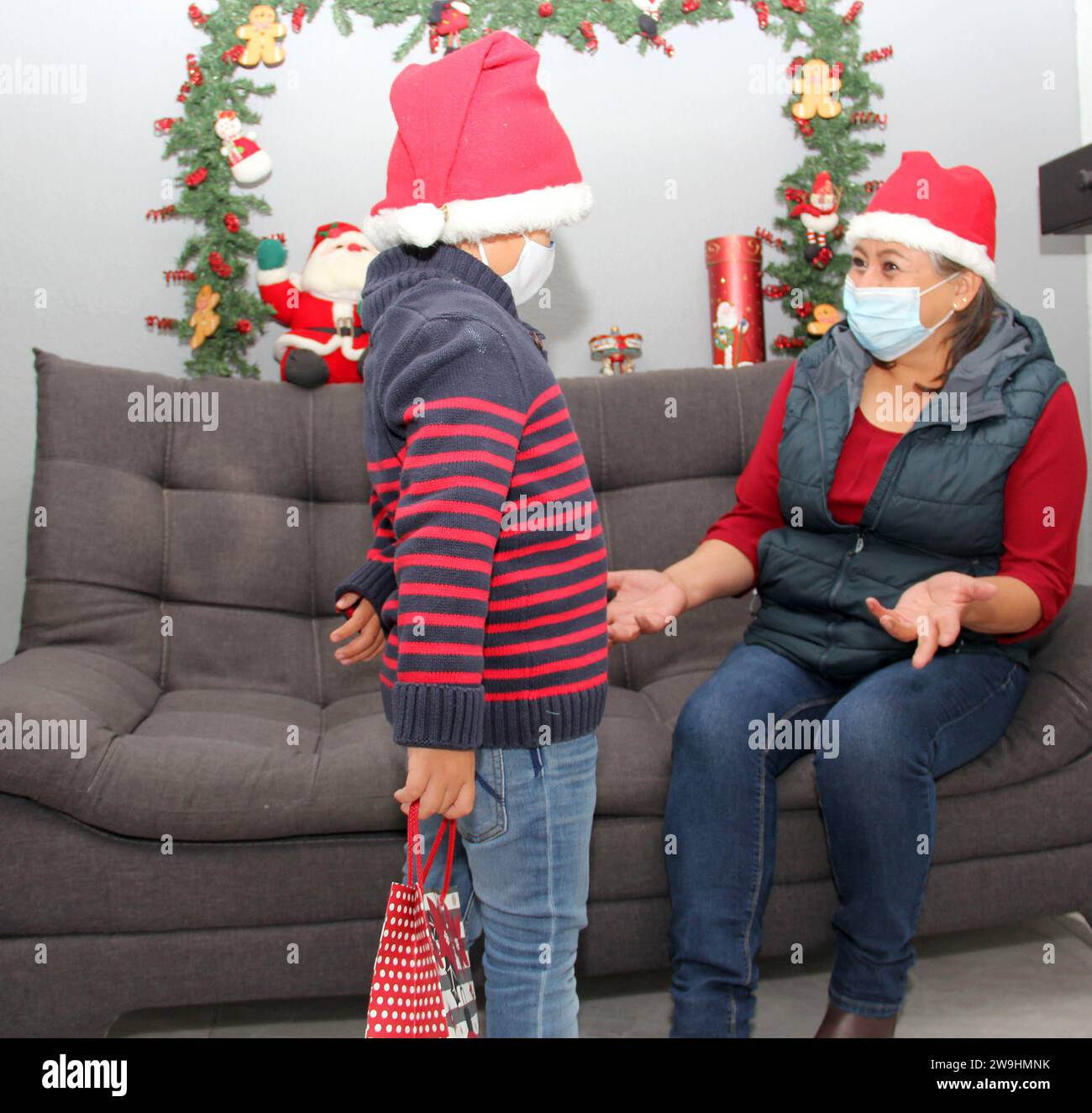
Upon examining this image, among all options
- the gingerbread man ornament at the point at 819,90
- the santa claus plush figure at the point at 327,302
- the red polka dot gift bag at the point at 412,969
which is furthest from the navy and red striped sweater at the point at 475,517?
the gingerbread man ornament at the point at 819,90

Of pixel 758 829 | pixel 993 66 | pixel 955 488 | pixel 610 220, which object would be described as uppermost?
pixel 993 66

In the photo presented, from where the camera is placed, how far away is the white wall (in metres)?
2.32

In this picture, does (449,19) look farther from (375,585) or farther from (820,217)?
(375,585)

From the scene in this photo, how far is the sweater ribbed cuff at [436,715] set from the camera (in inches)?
36.7

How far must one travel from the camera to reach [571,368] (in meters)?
2.49

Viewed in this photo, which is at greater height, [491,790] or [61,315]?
[61,315]

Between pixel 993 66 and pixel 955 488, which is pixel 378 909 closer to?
pixel 955 488

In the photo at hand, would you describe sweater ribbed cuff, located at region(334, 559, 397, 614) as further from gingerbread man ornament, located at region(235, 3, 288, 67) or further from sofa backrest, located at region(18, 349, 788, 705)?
gingerbread man ornament, located at region(235, 3, 288, 67)

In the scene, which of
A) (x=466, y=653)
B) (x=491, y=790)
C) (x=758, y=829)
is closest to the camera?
(x=466, y=653)

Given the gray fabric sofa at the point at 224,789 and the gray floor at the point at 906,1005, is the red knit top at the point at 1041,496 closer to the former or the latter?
the gray fabric sofa at the point at 224,789

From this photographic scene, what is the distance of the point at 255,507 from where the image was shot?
202 cm

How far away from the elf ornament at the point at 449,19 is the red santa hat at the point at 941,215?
1095mm
